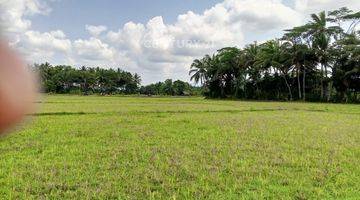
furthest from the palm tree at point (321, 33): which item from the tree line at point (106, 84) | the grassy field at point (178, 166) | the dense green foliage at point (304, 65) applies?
the tree line at point (106, 84)

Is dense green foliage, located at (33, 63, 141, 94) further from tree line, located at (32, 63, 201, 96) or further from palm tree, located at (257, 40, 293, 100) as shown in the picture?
palm tree, located at (257, 40, 293, 100)

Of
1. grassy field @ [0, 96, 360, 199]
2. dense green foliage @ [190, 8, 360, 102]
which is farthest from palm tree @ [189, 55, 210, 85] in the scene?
grassy field @ [0, 96, 360, 199]

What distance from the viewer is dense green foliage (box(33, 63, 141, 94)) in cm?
8356

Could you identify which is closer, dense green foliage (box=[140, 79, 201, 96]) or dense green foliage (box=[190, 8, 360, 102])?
dense green foliage (box=[190, 8, 360, 102])

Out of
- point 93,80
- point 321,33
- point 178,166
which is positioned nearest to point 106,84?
point 93,80

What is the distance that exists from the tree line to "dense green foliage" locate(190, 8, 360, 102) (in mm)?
31233

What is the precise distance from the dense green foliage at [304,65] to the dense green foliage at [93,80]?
113 feet

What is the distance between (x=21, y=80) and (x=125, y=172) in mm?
5909

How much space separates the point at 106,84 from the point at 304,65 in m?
54.6

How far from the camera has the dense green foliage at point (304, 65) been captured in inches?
1690

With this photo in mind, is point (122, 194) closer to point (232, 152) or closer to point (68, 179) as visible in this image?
point (68, 179)

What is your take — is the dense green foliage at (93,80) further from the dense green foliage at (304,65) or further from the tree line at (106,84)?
the dense green foliage at (304,65)

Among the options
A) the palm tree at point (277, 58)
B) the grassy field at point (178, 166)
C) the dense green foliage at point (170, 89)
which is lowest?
the grassy field at point (178, 166)

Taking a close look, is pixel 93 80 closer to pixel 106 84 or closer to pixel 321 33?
pixel 106 84
